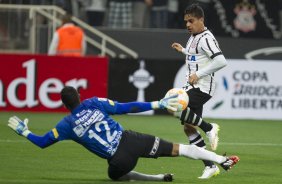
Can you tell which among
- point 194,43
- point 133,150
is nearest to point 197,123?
point 194,43

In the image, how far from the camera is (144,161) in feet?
42.5

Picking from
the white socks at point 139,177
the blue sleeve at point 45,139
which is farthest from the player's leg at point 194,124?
the blue sleeve at point 45,139

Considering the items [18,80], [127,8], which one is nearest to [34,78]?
[18,80]

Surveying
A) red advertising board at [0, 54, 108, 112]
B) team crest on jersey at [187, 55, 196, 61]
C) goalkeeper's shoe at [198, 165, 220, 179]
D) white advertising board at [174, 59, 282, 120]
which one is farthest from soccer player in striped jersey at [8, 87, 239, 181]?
white advertising board at [174, 59, 282, 120]

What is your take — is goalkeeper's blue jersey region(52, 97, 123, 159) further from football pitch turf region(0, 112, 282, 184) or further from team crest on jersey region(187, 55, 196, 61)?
team crest on jersey region(187, 55, 196, 61)

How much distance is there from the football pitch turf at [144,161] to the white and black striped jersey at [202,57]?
113 cm

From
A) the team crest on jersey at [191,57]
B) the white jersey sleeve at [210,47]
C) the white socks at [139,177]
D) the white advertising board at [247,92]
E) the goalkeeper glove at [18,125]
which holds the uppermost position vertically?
the white jersey sleeve at [210,47]

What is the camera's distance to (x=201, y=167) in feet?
40.4

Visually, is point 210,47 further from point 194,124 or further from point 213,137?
point 213,137

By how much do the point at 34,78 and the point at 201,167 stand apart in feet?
28.2

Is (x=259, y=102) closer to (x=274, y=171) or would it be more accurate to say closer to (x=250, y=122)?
(x=250, y=122)

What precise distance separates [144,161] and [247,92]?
7907 millimetres

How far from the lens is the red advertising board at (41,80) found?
20.1 metres

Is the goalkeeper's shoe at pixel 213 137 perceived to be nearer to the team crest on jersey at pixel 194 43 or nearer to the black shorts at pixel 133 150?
the team crest on jersey at pixel 194 43
